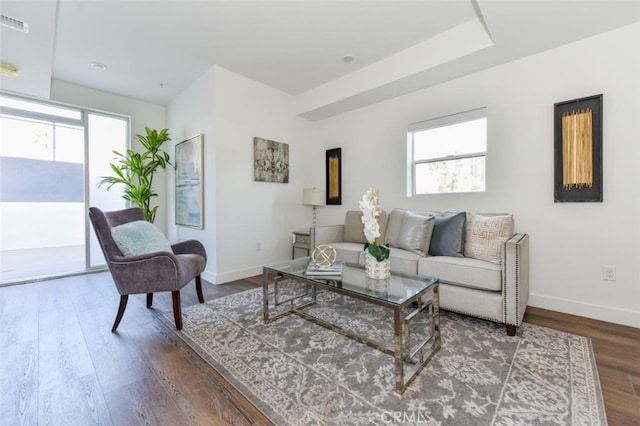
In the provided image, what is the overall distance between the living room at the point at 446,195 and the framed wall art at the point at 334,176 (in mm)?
85

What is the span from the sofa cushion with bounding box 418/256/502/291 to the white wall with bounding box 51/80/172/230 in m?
4.29

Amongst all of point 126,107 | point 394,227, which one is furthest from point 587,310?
point 126,107

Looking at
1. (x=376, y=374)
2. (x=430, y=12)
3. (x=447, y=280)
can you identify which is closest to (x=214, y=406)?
(x=376, y=374)

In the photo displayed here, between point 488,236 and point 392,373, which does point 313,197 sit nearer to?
point 488,236

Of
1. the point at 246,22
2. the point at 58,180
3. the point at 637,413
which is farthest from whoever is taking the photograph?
the point at 58,180

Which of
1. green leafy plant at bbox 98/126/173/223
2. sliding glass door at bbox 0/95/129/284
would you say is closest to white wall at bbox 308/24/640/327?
green leafy plant at bbox 98/126/173/223

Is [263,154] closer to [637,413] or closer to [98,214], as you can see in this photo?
[98,214]

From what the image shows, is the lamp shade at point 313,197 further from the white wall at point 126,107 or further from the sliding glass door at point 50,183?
the sliding glass door at point 50,183

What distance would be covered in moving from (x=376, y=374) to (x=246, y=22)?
9.93 feet

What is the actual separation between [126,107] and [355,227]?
4.09m

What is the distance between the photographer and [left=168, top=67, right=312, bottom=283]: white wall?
10.9ft

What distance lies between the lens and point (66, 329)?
210 centimetres

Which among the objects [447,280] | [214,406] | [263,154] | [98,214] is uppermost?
[263,154]

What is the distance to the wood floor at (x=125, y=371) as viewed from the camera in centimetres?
124
